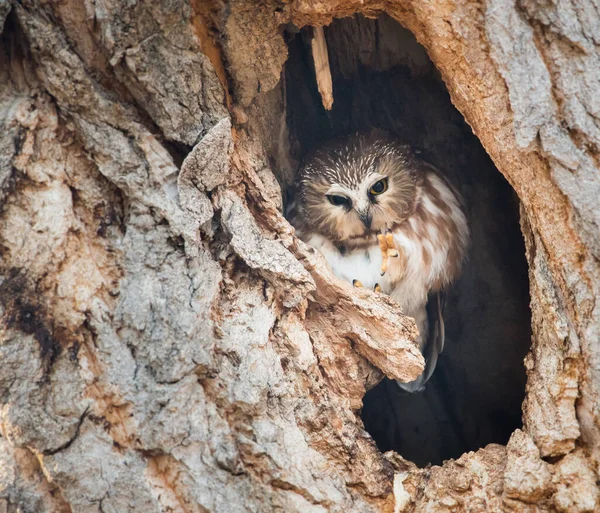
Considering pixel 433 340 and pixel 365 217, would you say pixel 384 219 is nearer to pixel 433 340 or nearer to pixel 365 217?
pixel 365 217

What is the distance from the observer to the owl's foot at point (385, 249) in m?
3.19

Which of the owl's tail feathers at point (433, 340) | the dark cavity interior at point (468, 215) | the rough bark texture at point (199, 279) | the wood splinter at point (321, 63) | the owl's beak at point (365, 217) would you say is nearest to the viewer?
the rough bark texture at point (199, 279)

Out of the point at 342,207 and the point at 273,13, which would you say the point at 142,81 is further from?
the point at 342,207

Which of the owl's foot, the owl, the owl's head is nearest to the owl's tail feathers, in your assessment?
the owl

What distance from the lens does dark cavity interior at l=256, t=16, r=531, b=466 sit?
Result: 3.33 metres

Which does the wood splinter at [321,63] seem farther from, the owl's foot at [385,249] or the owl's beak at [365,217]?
the owl's foot at [385,249]

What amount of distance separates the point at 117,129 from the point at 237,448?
1.14 metres

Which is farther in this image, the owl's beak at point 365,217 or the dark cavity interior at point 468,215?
the dark cavity interior at point 468,215

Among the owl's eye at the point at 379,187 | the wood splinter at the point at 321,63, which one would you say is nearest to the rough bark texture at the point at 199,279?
the wood splinter at the point at 321,63

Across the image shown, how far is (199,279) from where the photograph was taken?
7.18 feet

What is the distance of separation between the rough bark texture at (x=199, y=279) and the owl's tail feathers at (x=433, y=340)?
1.07 meters

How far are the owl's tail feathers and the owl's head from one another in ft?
1.65

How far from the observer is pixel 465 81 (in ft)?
7.54

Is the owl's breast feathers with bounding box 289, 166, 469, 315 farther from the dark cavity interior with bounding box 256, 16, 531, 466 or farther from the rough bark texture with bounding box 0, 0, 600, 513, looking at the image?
the rough bark texture with bounding box 0, 0, 600, 513
